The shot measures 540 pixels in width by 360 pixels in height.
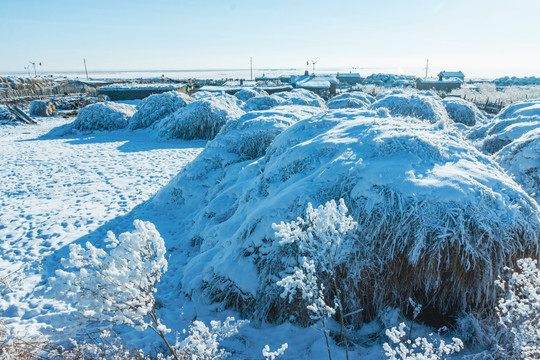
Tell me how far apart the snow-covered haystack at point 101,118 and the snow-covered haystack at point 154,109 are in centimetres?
92

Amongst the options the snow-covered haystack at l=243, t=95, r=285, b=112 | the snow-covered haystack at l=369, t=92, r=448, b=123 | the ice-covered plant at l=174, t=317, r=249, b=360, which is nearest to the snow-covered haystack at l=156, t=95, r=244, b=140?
the snow-covered haystack at l=243, t=95, r=285, b=112

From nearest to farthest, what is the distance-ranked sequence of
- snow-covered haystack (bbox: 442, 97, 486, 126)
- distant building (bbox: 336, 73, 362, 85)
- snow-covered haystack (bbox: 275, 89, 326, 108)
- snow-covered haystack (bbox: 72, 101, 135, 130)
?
snow-covered haystack (bbox: 442, 97, 486, 126) < snow-covered haystack (bbox: 72, 101, 135, 130) < snow-covered haystack (bbox: 275, 89, 326, 108) < distant building (bbox: 336, 73, 362, 85)

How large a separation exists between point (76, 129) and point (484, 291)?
67.8 ft

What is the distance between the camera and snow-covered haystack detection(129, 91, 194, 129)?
59.8 ft

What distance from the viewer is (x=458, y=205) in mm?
3049

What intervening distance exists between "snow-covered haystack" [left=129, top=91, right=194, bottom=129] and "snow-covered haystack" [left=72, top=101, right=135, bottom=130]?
36.3 inches

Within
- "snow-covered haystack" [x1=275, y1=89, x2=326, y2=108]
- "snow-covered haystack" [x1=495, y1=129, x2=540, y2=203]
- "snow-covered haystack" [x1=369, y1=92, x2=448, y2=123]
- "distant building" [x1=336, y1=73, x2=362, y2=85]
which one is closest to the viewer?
"snow-covered haystack" [x1=495, y1=129, x2=540, y2=203]

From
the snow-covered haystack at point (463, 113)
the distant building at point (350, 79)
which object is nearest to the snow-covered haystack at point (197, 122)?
the snow-covered haystack at point (463, 113)

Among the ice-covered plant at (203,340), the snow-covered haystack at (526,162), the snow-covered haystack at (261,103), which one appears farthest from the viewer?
the snow-covered haystack at (261,103)

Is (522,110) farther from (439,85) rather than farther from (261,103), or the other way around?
(439,85)

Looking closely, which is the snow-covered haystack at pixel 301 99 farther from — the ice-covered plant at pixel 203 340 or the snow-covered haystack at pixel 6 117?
the snow-covered haystack at pixel 6 117

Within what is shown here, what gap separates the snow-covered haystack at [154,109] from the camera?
59.8 feet

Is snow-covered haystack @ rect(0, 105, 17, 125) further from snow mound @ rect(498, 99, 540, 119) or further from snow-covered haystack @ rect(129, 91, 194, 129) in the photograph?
snow mound @ rect(498, 99, 540, 119)

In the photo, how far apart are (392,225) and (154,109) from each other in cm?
1867
